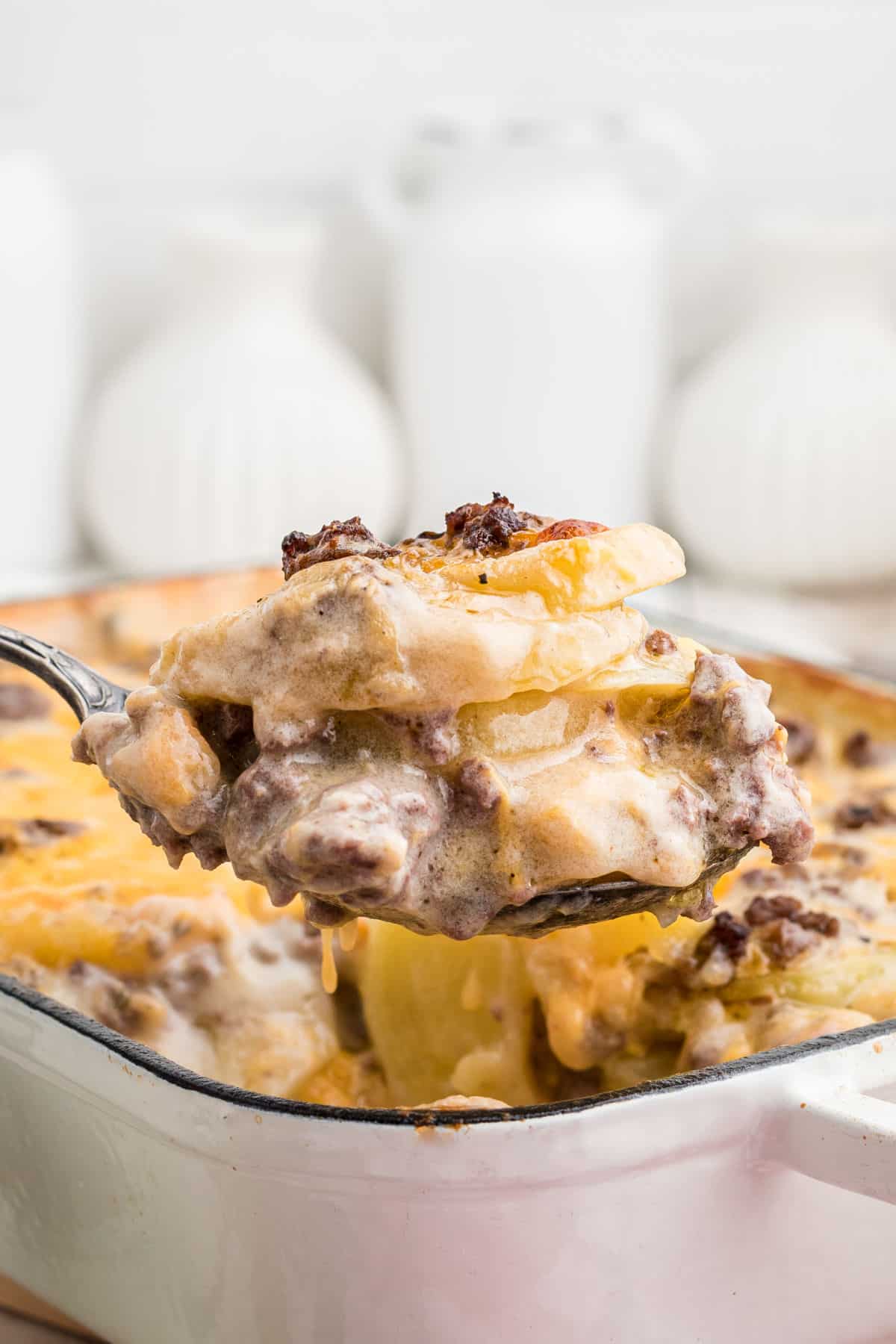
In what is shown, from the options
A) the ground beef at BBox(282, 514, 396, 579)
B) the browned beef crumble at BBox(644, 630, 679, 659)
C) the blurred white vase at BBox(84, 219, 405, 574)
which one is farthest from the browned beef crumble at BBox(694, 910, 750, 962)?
the blurred white vase at BBox(84, 219, 405, 574)

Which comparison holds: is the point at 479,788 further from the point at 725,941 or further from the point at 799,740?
the point at 799,740

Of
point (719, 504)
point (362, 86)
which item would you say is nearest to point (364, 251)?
point (362, 86)

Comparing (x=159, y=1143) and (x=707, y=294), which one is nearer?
(x=159, y=1143)

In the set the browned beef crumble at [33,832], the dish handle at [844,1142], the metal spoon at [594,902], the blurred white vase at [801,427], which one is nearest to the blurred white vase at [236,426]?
the blurred white vase at [801,427]

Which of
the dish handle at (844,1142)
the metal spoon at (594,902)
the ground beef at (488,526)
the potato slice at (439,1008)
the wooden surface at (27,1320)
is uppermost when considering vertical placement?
the ground beef at (488,526)

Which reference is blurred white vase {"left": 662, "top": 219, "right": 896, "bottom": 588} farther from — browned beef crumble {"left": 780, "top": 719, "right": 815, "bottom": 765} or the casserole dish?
the casserole dish

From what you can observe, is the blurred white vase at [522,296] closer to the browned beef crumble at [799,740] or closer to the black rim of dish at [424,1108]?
the browned beef crumble at [799,740]

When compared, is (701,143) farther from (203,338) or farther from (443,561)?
(443,561)

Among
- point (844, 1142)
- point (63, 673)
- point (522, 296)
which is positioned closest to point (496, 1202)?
point (844, 1142)
